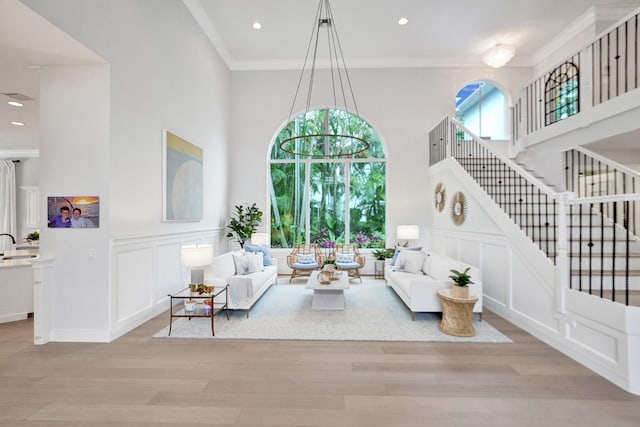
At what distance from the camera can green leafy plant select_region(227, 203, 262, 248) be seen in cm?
669

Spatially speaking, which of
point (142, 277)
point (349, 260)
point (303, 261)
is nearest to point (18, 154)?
point (142, 277)

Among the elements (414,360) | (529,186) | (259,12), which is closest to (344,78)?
(259,12)

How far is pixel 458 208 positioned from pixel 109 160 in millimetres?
5520

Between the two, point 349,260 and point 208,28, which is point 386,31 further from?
point 349,260

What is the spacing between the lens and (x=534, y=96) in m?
6.08

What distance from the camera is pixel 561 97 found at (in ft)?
17.6

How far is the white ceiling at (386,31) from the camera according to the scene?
5.15m

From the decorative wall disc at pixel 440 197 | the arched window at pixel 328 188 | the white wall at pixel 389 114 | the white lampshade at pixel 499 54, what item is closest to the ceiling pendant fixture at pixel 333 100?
the arched window at pixel 328 188

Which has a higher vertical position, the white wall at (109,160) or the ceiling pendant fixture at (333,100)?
the ceiling pendant fixture at (333,100)

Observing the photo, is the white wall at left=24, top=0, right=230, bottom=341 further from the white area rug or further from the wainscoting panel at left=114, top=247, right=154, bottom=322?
the white area rug

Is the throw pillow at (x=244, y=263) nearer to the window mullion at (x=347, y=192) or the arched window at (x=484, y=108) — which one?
the window mullion at (x=347, y=192)

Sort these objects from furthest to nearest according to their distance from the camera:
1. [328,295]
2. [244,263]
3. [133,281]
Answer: [244,263], [328,295], [133,281]

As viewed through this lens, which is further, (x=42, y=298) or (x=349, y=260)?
(x=349, y=260)

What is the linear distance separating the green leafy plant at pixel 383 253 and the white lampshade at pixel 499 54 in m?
4.51
